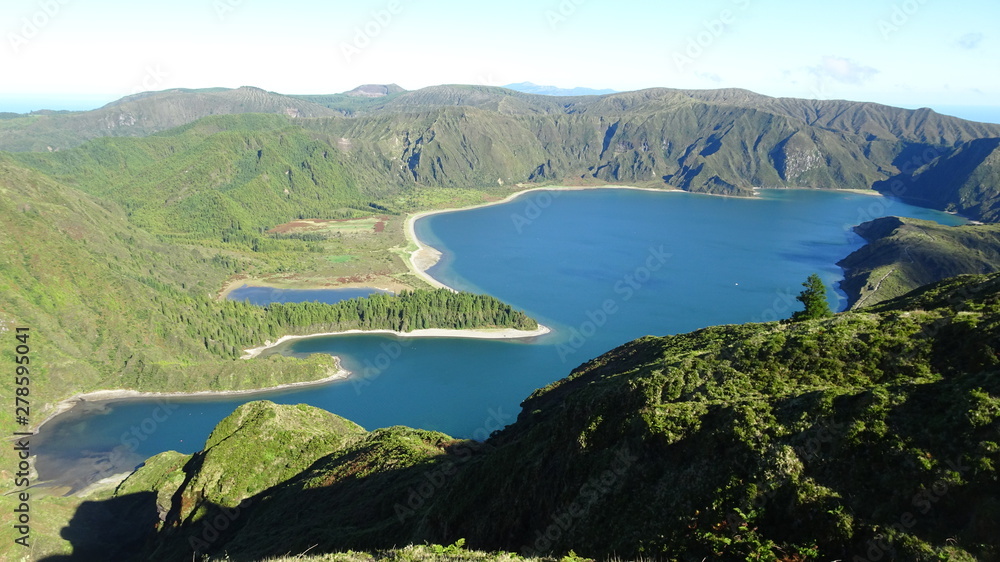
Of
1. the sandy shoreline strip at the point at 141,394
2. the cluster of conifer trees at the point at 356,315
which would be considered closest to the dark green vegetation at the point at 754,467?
the sandy shoreline strip at the point at 141,394

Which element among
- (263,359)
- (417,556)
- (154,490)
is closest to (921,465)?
(417,556)

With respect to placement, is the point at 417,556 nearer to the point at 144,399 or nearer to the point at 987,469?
the point at 987,469

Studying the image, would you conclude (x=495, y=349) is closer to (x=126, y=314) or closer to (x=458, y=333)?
(x=458, y=333)

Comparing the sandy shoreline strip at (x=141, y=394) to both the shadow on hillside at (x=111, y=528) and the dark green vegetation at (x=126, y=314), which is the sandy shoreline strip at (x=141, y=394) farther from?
the shadow on hillside at (x=111, y=528)

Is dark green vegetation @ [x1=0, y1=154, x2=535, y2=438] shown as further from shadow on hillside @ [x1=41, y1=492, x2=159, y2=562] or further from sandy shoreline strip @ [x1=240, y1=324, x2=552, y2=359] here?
shadow on hillside @ [x1=41, y1=492, x2=159, y2=562]

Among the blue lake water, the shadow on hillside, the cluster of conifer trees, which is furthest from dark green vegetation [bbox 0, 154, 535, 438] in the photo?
the shadow on hillside
